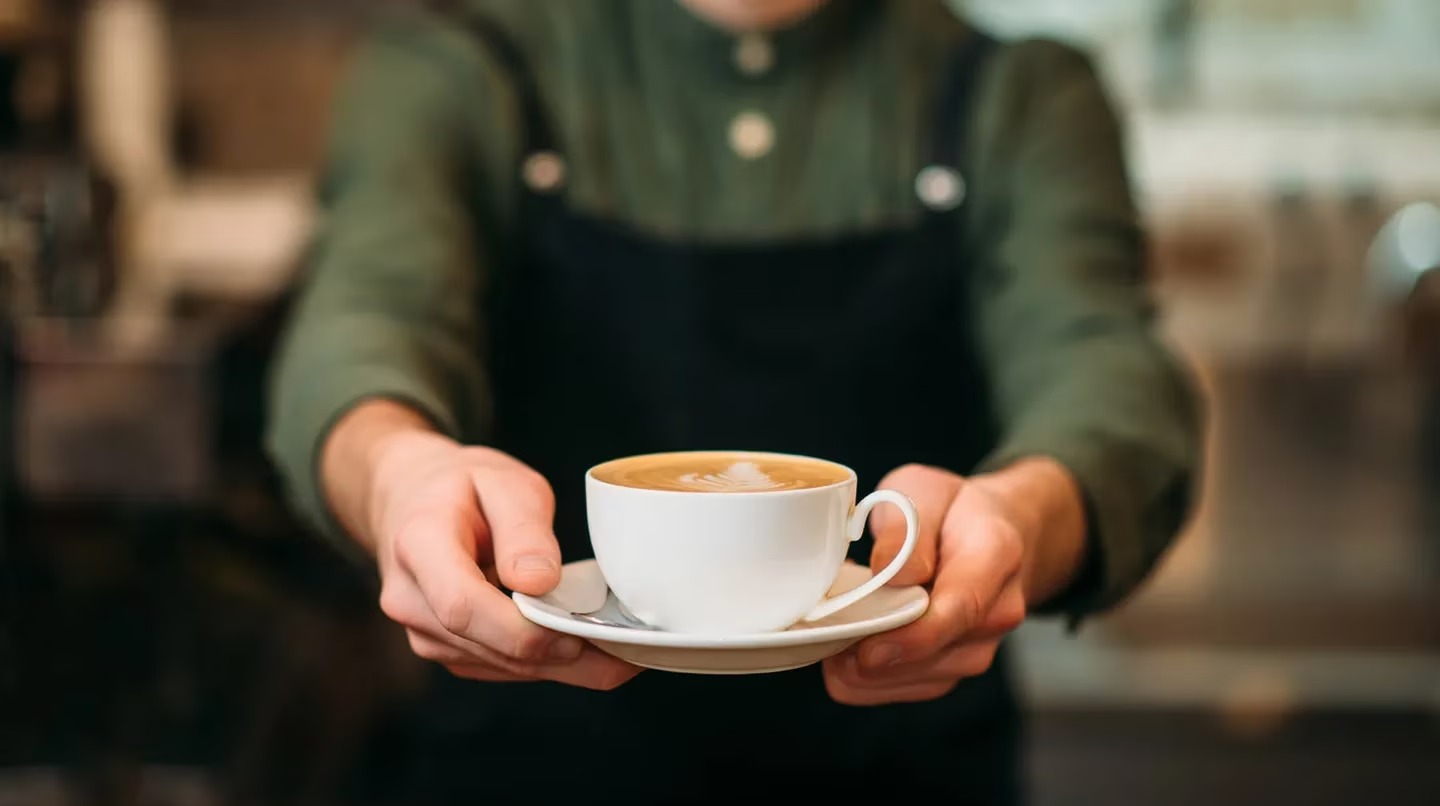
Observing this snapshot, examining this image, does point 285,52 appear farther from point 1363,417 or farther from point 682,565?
point 682,565

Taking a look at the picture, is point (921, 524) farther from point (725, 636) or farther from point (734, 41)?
point (734, 41)

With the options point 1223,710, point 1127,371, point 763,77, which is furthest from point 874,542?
point 1223,710

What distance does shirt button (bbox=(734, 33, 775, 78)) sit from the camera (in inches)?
32.8

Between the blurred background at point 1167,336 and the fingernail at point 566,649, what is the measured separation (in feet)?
4.69

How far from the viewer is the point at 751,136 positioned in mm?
843

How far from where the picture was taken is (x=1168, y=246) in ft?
7.73

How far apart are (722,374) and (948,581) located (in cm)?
33

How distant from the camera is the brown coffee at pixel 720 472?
1.56 feet

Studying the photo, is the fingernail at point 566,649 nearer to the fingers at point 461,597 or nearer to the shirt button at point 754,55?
the fingers at point 461,597

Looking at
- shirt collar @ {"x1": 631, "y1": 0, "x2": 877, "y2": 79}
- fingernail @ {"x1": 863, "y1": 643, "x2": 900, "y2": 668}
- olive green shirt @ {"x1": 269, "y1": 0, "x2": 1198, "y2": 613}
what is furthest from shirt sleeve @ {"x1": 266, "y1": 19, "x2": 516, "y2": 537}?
fingernail @ {"x1": 863, "y1": 643, "x2": 900, "y2": 668}

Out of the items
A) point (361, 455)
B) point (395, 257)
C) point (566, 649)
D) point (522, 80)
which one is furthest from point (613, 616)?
point (522, 80)

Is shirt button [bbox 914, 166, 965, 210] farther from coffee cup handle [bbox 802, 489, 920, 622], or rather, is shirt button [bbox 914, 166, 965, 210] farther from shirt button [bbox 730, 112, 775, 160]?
coffee cup handle [bbox 802, 489, 920, 622]

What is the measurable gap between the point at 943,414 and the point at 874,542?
29cm

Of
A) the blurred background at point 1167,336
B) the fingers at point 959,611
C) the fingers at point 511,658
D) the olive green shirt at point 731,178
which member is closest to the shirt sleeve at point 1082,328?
the olive green shirt at point 731,178
